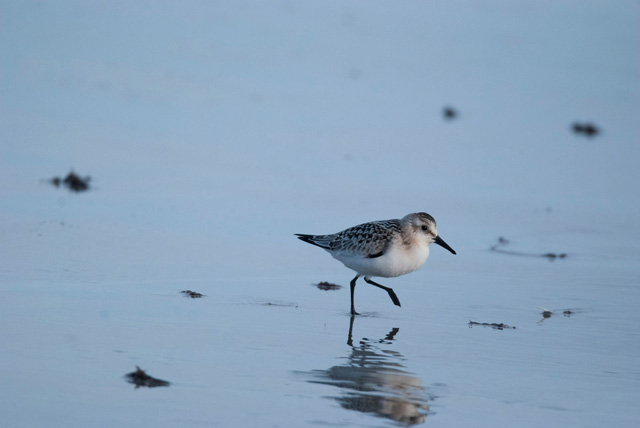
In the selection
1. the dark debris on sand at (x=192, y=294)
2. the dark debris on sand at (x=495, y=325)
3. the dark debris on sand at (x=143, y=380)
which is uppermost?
the dark debris on sand at (x=192, y=294)

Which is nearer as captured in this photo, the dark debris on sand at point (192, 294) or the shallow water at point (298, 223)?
the shallow water at point (298, 223)

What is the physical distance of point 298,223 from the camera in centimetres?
1094

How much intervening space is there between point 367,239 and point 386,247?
23 centimetres

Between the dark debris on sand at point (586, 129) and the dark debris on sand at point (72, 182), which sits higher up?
the dark debris on sand at point (586, 129)

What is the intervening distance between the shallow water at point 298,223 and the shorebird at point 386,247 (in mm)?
308

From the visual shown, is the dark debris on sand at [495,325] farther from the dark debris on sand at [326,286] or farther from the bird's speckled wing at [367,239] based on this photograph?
the dark debris on sand at [326,286]

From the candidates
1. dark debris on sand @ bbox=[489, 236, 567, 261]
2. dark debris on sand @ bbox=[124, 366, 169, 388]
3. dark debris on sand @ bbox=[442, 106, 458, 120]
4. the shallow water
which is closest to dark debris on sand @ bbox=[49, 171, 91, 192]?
the shallow water

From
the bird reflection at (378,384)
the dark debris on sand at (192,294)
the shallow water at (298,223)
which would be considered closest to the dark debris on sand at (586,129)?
the shallow water at (298,223)

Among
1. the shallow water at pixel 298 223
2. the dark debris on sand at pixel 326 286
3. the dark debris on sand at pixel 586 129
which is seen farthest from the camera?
the dark debris on sand at pixel 586 129

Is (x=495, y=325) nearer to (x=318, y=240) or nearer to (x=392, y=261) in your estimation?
(x=392, y=261)

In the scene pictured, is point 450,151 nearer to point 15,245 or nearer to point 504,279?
point 504,279

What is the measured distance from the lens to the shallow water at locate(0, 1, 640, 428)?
600 centimetres

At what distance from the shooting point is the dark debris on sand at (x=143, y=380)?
5.73 m

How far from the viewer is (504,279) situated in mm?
9383
